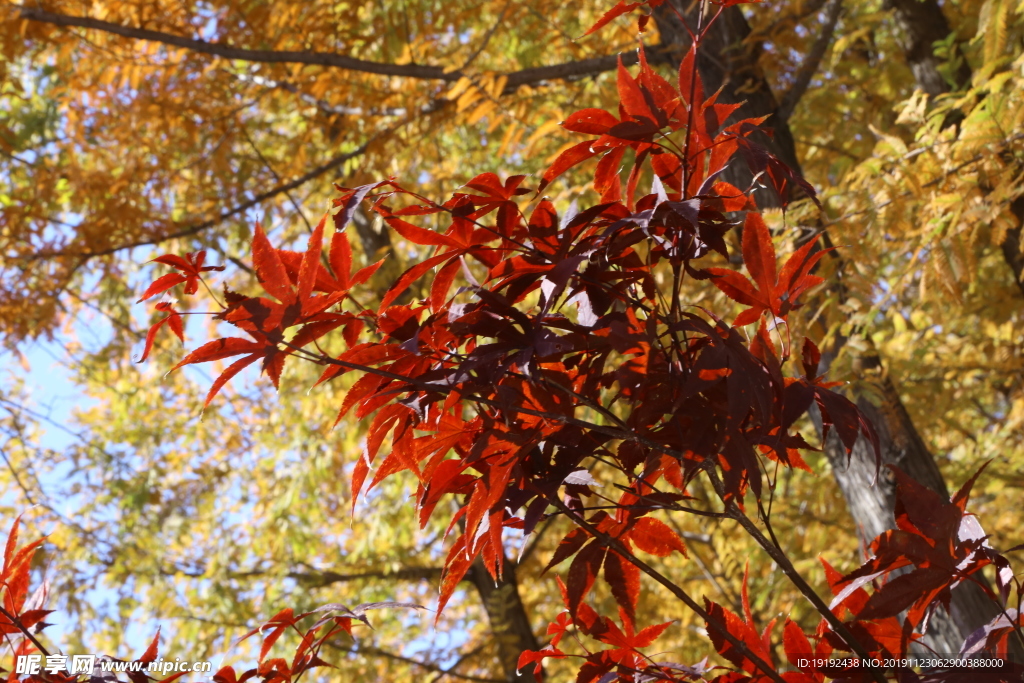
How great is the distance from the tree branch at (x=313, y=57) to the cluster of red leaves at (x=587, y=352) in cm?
205

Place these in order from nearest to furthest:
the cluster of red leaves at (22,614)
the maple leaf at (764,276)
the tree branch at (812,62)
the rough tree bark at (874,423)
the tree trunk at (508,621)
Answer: the maple leaf at (764,276), the cluster of red leaves at (22,614), the rough tree bark at (874,423), the tree branch at (812,62), the tree trunk at (508,621)

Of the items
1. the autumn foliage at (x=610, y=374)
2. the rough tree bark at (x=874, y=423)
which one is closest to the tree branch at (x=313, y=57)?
the rough tree bark at (x=874, y=423)

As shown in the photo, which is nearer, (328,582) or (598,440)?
(598,440)

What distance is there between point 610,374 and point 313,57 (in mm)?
2313

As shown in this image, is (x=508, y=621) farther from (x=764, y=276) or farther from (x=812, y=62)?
(x=764, y=276)

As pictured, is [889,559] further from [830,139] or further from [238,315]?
[830,139]

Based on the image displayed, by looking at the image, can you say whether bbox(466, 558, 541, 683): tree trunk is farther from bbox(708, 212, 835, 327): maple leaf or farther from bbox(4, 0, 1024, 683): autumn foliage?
bbox(708, 212, 835, 327): maple leaf

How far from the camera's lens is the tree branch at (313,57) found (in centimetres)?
274

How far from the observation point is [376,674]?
419 cm

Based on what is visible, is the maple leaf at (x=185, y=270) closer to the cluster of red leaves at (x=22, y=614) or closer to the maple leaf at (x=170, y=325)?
the maple leaf at (x=170, y=325)

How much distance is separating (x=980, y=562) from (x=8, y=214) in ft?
13.8

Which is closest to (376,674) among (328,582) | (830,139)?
(328,582)

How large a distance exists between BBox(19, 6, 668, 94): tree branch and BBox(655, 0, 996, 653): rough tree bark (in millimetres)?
213

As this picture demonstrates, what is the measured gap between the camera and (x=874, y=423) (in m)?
2.39
